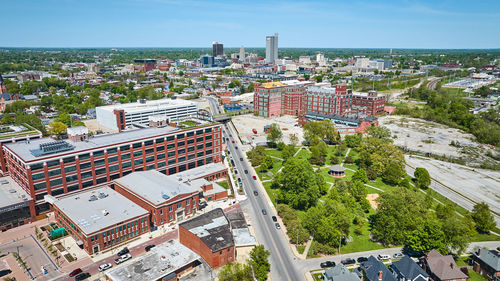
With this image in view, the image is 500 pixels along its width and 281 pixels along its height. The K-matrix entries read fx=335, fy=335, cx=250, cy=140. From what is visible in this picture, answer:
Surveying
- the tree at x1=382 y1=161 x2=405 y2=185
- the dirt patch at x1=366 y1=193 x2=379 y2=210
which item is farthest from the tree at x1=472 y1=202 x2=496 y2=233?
the tree at x1=382 y1=161 x2=405 y2=185

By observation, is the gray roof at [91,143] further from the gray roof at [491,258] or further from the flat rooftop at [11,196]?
the gray roof at [491,258]

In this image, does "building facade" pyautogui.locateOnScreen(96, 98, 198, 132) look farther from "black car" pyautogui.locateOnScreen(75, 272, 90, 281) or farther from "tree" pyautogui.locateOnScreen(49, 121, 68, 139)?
"black car" pyautogui.locateOnScreen(75, 272, 90, 281)

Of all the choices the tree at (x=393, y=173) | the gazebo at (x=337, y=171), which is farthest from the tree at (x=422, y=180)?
the gazebo at (x=337, y=171)

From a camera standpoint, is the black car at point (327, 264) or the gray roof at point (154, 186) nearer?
the black car at point (327, 264)

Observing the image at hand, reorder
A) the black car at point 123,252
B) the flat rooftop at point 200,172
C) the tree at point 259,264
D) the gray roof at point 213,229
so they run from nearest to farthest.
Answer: the tree at point 259,264
the gray roof at point 213,229
the black car at point 123,252
the flat rooftop at point 200,172

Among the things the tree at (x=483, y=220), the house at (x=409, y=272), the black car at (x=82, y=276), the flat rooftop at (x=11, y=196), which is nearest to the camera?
the house at (x=409, y=272)

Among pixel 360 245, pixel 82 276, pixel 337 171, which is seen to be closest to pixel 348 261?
pixel 360 245
